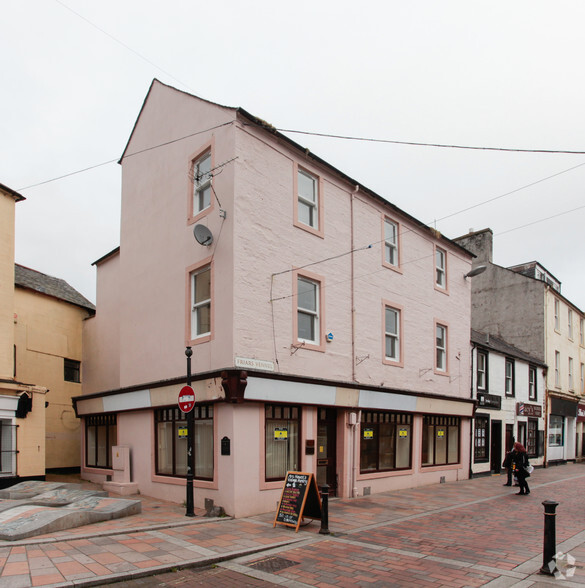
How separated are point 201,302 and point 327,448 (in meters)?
5.21

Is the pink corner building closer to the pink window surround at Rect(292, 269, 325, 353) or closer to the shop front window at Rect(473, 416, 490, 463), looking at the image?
the pink window surround at Rect(292, 269, 325, 353)

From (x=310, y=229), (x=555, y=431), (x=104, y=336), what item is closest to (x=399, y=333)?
(x=310, y=229)

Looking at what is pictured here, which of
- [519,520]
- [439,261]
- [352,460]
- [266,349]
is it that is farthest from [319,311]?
[439,261]

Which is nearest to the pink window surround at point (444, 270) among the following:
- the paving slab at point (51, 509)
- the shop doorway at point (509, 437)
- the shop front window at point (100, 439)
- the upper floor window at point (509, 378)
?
the upper floor window at point (509, 378)

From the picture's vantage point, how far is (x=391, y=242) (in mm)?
17719

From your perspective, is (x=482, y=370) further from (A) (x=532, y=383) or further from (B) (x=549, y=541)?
(B) (x=549, y=541)

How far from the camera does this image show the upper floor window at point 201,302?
42.8 feet

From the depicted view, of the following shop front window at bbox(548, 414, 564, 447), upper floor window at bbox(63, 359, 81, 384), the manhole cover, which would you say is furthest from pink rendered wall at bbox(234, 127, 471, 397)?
upper floor window at bbox(63, 359, 81, 384)

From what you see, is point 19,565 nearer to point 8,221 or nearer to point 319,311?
point 319,311

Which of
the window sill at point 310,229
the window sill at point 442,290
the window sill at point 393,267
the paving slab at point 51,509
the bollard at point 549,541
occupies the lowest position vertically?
the paving slab at point 51,509

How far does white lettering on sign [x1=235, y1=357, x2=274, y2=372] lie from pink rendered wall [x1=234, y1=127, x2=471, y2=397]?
0.15 meters

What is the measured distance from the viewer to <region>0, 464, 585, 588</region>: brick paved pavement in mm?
7203

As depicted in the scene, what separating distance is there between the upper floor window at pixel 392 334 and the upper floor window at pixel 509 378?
32.4 ft

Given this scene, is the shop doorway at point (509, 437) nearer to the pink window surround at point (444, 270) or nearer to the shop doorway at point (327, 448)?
the pink window surround at point (444, 270)
